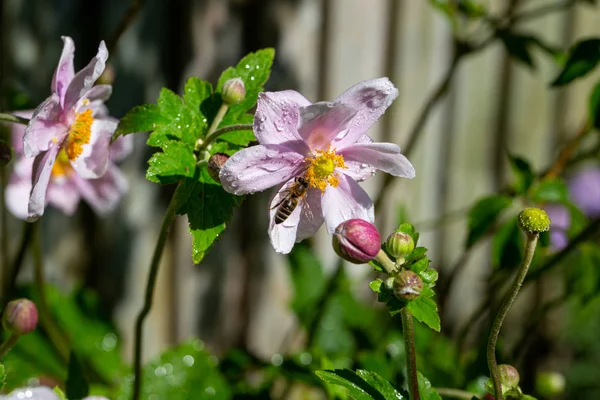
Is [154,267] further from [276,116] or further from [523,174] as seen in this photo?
[523,174]

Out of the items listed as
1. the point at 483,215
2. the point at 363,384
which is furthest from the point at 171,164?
the point at 483,215

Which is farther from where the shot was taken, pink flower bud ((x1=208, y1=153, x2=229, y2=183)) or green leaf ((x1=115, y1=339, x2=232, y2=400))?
green leaf ((x1=115, y1=339, x2=232, y2=400))

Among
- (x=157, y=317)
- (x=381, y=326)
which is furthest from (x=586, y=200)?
(x=157, y=317)

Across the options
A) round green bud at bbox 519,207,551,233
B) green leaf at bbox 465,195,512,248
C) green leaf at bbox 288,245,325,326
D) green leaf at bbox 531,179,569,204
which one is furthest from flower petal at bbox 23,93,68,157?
green leaf at bbox 288,245,325,326

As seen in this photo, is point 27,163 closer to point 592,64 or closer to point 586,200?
point 592,64

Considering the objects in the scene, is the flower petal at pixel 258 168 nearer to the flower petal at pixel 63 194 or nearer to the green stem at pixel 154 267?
the green stem at pixel 154 267

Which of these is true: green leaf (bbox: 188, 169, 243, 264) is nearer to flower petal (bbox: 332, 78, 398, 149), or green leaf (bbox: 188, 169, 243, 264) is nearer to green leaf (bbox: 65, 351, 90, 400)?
flower petal (bbox: 332, 78, 398, 149)

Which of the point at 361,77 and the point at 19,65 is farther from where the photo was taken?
the point at 361,77
